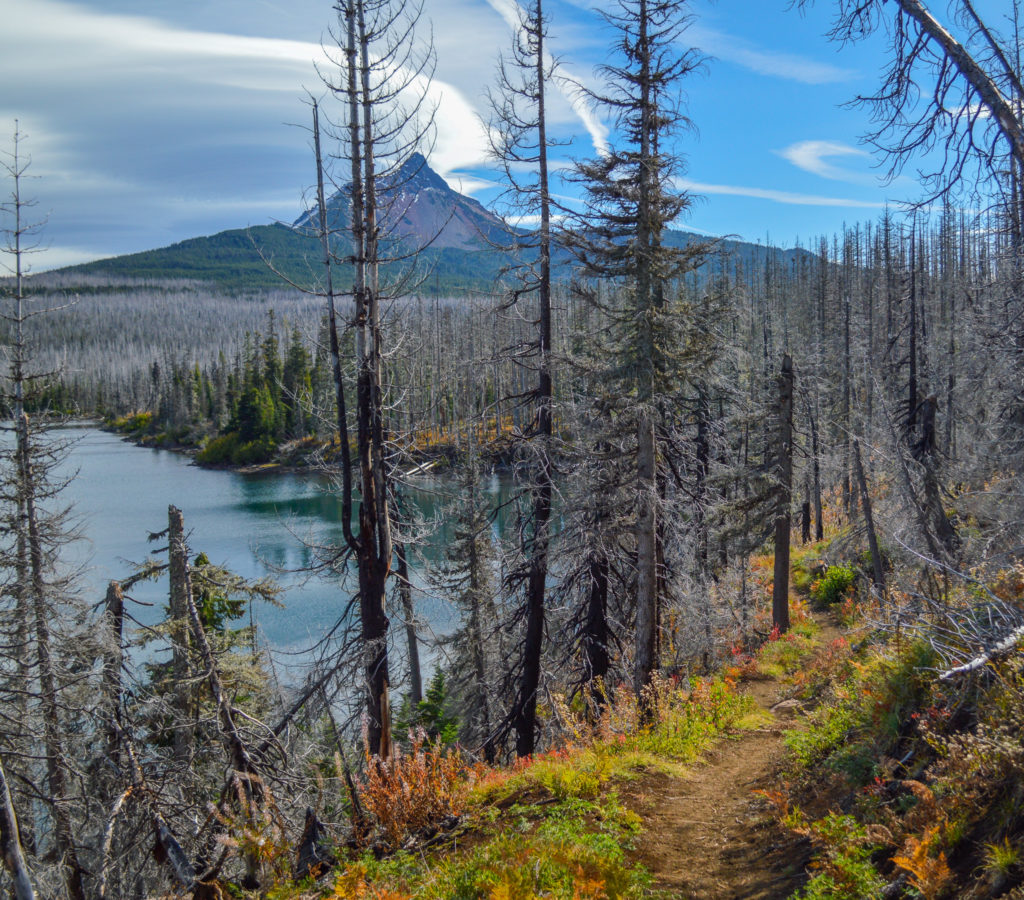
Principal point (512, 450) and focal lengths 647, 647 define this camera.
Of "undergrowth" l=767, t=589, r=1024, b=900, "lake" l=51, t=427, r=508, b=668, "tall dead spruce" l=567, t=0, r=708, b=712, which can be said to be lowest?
"lake" l=51, t=427, r=508, b=668

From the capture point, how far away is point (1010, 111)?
4961 millimetres

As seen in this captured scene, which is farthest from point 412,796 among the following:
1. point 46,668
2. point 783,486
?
point 783,486

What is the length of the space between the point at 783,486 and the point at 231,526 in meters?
35.3

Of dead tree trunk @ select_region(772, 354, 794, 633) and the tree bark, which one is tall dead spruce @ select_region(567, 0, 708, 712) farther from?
dead tree trunk @ select_region(772, 354, 794, 633)

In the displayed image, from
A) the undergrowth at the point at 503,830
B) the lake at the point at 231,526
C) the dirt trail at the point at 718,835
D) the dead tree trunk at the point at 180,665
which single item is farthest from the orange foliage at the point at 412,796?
the dead tree trunk at the point at 180,665

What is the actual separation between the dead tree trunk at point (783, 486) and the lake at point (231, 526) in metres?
9.85

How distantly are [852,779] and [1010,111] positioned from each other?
5.38 meters

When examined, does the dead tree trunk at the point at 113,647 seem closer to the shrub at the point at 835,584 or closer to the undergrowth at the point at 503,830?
the undergrowth at the point at 503,830

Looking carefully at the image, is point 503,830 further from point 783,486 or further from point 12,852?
point 783,486

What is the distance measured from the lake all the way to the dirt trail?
4056 mm

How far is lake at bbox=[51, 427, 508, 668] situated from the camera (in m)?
23.3

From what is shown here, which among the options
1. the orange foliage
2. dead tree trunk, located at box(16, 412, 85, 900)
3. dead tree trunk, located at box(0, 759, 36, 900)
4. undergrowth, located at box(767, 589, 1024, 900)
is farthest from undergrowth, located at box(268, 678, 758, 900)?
dead tree trunk, located at box(16, 412, 85, 900)

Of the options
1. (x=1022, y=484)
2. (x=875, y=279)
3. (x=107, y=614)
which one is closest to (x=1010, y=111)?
(x=1022, y=484)

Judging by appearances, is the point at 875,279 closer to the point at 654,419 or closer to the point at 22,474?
the point at 654,419
